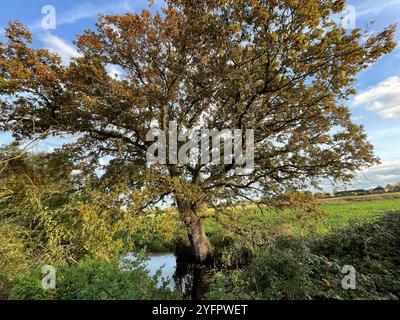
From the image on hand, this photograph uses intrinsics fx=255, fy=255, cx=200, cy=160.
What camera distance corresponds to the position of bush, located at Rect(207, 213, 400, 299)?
5.09 m

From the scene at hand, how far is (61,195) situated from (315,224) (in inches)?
428

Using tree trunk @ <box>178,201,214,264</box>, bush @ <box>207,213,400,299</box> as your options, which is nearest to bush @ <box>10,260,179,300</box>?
bush @ <box>207,213,400,299</box>

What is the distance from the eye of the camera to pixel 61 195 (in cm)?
1073

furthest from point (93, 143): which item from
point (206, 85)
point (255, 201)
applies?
point (255, 201)

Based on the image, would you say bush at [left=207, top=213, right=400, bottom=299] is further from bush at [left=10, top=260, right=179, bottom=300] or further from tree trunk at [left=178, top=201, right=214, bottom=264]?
tree trunk at [left=178, top=201, right=214, bottom=264]

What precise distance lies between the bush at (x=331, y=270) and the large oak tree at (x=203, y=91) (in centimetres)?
408

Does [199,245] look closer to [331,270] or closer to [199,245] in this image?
[199,245]

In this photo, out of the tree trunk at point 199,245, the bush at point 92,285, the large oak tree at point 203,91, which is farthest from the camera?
the tree trunk at point 199,245

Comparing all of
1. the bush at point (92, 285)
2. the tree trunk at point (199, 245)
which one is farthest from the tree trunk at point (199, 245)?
the bush at point (92, 285)

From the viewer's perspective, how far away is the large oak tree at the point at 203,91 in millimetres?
8336

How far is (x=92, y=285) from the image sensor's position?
5.40 metres

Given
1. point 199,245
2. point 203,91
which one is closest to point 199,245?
point 199,245

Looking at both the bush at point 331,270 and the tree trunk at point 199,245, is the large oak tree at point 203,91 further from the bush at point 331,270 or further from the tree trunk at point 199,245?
the bush at point 331,270
